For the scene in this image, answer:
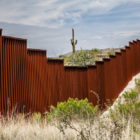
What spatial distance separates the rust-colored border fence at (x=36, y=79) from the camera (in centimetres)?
1001

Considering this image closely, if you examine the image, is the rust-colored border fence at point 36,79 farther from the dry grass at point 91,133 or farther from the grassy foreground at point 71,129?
the dry grass at point 91,133

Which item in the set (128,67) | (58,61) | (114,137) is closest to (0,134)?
(114,137)

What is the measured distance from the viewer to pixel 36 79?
11195mm

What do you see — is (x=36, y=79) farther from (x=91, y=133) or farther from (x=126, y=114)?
(x=91, y=133)

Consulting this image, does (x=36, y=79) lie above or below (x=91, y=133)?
above

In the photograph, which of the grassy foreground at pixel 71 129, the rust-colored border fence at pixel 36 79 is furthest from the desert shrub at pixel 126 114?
the rust-colored border fence at pixel 36 79

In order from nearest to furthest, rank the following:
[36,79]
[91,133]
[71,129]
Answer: [91,133] → [71,129] → [36,79]

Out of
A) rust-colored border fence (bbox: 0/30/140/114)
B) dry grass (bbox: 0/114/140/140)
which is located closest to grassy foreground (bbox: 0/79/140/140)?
dry grass (bbox: 0/114/140/140)

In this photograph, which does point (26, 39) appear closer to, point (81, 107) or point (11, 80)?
point (11, 80)

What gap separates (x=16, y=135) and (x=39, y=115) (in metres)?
3.54

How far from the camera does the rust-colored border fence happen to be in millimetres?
10008

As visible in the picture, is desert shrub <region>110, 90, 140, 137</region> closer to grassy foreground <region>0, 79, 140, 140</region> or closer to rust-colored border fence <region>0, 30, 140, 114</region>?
grassy foreground <region>0, 79, 140, 140</region>

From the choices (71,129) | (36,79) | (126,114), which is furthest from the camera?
(126,114)

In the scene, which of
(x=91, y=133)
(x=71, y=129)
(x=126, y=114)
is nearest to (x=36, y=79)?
(x=126, y=114)
